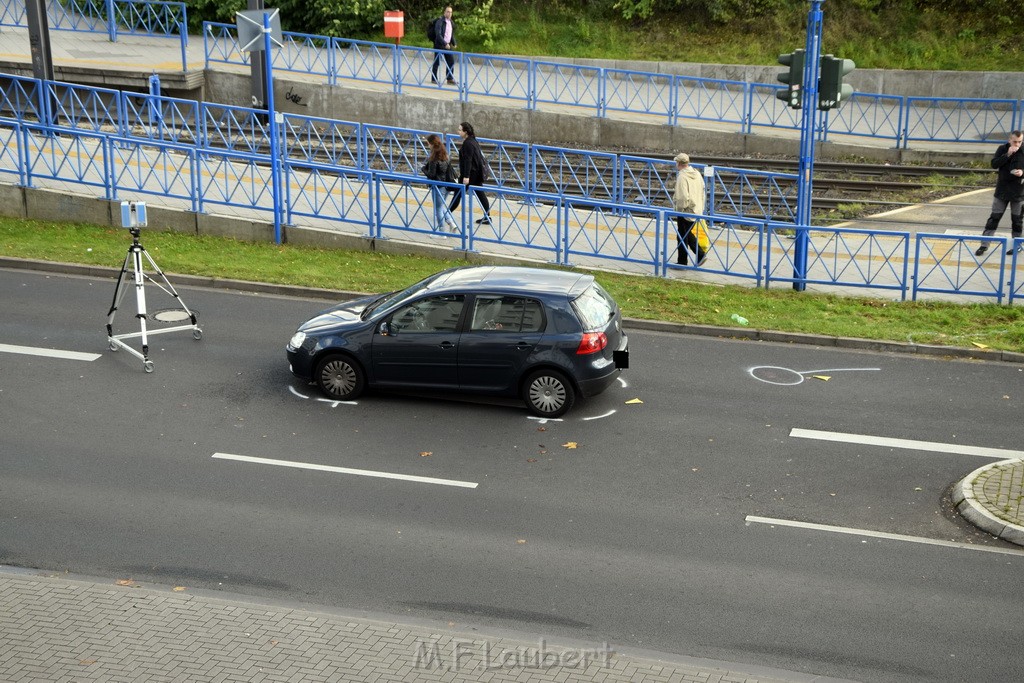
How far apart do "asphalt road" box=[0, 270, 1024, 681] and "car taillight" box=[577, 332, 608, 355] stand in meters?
0.76

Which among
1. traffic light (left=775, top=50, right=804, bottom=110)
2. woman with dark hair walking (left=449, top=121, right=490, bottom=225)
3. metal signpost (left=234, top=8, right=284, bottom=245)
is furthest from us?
woman with dark hair walking (left=449, top=121, right=490, bottom=225)

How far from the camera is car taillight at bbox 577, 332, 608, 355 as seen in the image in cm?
1218

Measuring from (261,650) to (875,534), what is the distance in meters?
5.15

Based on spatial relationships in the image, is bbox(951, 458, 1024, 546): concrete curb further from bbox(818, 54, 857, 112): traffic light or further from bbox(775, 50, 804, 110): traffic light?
bbox(775, 50, 804, 110): traffic light

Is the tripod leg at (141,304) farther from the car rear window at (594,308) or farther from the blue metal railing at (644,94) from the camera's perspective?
the blue metal railing at (644,94)

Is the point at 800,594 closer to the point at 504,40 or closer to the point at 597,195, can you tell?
the point at 597,195

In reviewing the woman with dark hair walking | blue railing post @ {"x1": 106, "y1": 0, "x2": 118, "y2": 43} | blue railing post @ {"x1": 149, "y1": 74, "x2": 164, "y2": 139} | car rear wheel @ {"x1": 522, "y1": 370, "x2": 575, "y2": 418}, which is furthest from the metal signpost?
blue railing post @ {"x1": 106, "y1": 0, "x2": 118, "y2": 43}

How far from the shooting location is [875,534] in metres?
9.96

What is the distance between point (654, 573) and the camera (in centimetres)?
927

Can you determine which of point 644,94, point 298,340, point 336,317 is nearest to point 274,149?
point 336,317

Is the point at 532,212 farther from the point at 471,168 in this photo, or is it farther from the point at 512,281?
the point at 512,281

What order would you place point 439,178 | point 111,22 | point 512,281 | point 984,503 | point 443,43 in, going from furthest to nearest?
point 111,22
point 443,43
point 439,178
point 512,281
point 984,503

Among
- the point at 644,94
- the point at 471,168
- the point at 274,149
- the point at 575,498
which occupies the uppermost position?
the point at 644,94

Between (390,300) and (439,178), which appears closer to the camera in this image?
(390,300)
